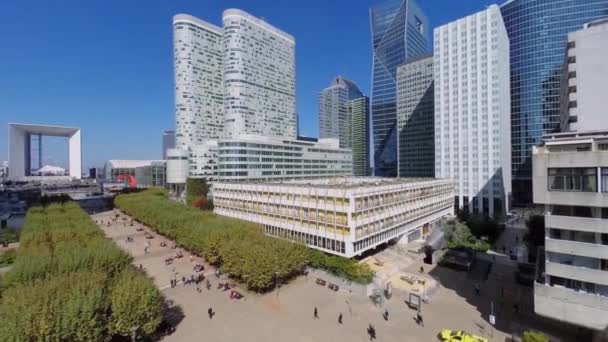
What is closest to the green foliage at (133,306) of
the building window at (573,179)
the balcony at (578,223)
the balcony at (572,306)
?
the balcony at (572,306)

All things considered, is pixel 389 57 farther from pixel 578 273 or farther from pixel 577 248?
pixel 578 273

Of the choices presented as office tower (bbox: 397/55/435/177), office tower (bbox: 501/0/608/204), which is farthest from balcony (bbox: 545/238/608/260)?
office tower (bbox: 397/55/435/177)

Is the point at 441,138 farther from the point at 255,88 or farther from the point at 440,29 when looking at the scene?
the point at 255,88

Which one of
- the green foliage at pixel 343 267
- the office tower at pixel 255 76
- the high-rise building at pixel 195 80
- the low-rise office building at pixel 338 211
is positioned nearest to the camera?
the green foliage at pixel 343 267

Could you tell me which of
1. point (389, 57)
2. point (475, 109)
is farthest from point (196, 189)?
point (389, 57)

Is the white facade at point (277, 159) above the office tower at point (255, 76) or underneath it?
underneath

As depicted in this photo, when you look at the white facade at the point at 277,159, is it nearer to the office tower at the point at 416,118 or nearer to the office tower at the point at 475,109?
the office tower at the point at 416,118
